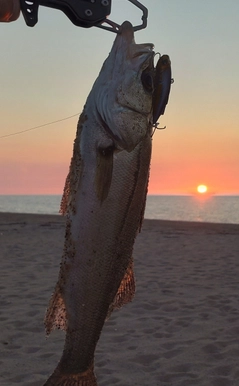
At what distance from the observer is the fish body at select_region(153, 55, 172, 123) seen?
2.72 metres

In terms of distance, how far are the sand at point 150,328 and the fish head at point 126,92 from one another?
3.70 m

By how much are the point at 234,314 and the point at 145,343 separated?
89.1 inches

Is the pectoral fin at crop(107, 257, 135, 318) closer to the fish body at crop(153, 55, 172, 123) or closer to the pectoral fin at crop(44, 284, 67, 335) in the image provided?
the pectoral fin at crop(44, 284, 67, 335)

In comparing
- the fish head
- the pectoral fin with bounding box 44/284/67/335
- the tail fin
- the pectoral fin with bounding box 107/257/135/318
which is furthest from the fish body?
the tail fin

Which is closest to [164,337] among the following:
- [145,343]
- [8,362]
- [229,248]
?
[145,343]

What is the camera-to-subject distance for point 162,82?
2734mm

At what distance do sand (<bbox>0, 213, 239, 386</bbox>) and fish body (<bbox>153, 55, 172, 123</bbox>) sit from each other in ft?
12.6

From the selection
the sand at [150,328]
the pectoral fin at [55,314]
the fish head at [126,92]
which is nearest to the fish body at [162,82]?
the fish head at [126,92]

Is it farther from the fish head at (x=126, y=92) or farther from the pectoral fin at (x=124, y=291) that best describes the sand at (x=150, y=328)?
the fish head at (x=126, y=92)

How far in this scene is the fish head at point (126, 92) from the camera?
9.23 feet

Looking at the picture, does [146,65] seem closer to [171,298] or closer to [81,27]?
[81,27]

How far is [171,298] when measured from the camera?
9461 mm

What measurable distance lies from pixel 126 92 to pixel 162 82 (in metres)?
0.26

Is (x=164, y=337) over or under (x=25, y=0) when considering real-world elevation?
under
